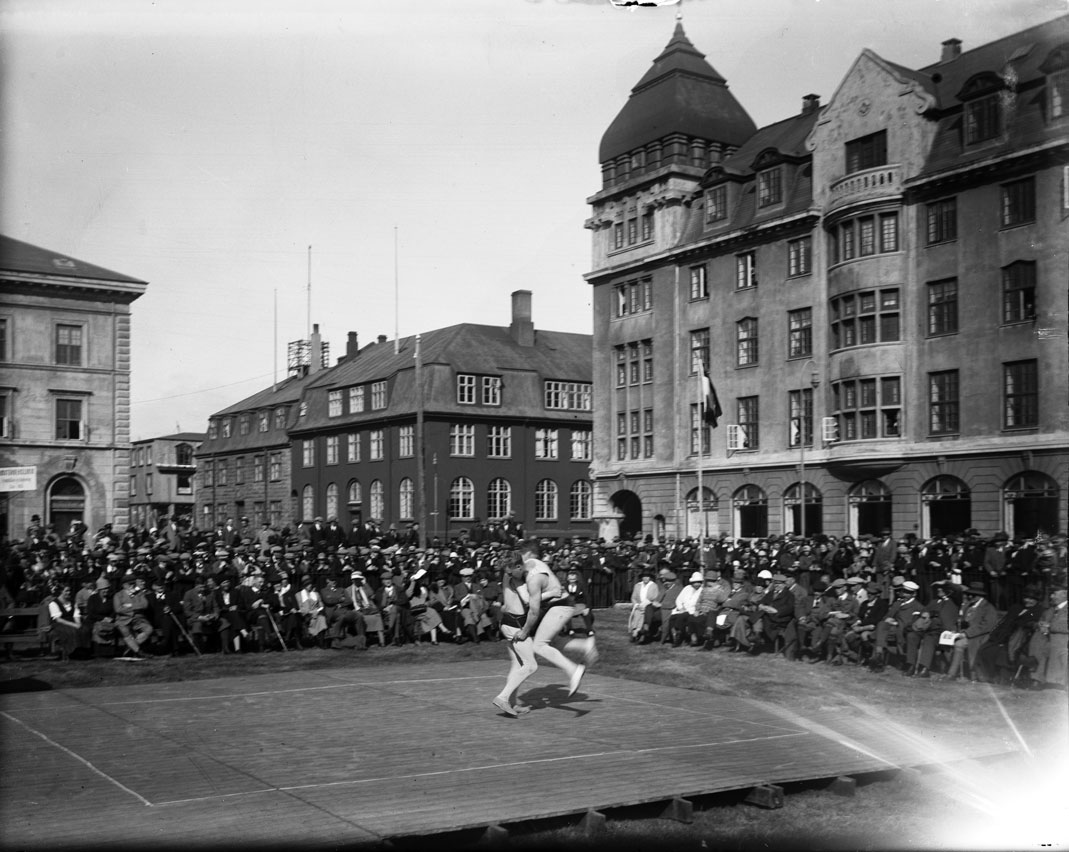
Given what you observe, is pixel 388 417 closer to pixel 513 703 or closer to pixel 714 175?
pixel 714 175

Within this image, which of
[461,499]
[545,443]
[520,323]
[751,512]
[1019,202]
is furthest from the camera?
[520,323]

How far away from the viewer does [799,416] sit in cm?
3994

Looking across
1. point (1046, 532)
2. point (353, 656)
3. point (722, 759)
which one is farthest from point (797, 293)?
point (722, 759)

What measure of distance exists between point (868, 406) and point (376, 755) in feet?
96.5

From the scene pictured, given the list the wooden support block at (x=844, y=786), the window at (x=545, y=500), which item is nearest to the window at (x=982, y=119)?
the wooden support block at (x=844, y=786)

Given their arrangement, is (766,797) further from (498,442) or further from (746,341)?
(498,442)

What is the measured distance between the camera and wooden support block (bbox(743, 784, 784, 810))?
28.8 ft

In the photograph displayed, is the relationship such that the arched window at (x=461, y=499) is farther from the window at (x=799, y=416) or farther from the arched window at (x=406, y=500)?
the window at (x=799, y=416)

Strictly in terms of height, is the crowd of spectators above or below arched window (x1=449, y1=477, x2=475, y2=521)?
below

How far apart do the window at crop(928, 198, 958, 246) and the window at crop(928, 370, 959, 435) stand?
422 cm

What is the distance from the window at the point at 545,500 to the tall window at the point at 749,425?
76.0 feet

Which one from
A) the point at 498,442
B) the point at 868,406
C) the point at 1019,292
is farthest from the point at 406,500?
the point at 1019,292

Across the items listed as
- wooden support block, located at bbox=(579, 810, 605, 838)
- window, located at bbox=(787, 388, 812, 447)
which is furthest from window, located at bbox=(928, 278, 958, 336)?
wooden support block, located at bbox=(579, 810, 605, 838)

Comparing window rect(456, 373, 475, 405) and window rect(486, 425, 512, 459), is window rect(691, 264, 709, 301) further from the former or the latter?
window rect(486, 425, 512, 459)
